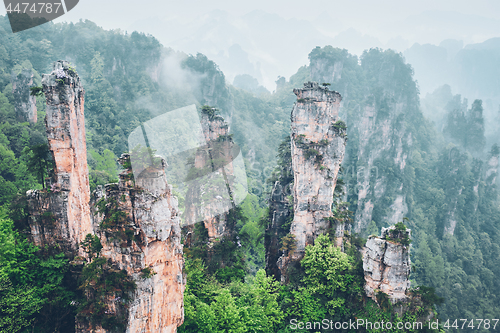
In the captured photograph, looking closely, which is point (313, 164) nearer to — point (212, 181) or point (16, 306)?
point (212, 181)

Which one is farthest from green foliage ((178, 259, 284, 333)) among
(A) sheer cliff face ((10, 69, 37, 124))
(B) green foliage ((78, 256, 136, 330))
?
(A) sheer cliff face ((10, 69, 37, 124))

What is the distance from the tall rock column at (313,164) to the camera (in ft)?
74.1

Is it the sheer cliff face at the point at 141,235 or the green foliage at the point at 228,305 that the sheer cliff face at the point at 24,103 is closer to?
the green foliage at the point at 228,305

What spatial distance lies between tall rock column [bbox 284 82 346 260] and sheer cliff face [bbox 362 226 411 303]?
5271 millimetres

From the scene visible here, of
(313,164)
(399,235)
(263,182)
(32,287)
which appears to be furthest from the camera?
(263,182)

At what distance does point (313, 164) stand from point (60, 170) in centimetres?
1515

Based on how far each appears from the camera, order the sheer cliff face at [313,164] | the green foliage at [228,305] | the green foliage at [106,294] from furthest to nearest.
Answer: the sheer cliff face at [313,164] < the green foliage at [228,305] < the green foliage at [106,294]

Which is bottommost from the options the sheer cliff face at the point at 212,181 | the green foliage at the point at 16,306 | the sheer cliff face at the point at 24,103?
the green foliage at the point at 16,306

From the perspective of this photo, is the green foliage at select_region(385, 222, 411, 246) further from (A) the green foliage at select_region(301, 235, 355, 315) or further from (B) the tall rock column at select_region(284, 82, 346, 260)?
(B) the tall rock column at select_region(284, 82, 346, 260)

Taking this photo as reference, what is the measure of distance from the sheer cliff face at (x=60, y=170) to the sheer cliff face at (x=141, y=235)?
5.67 metres

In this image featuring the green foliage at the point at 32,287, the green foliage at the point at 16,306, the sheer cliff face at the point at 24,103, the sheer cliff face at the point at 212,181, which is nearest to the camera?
the green foliage at the point at 16,306

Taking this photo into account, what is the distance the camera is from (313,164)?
22500 millimetres

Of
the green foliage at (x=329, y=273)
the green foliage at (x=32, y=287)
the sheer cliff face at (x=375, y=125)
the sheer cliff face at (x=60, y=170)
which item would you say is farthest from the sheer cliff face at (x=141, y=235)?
the sheer cliff face at (x=375, y=125)

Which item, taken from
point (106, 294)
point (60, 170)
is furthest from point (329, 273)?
point (60, 170)
